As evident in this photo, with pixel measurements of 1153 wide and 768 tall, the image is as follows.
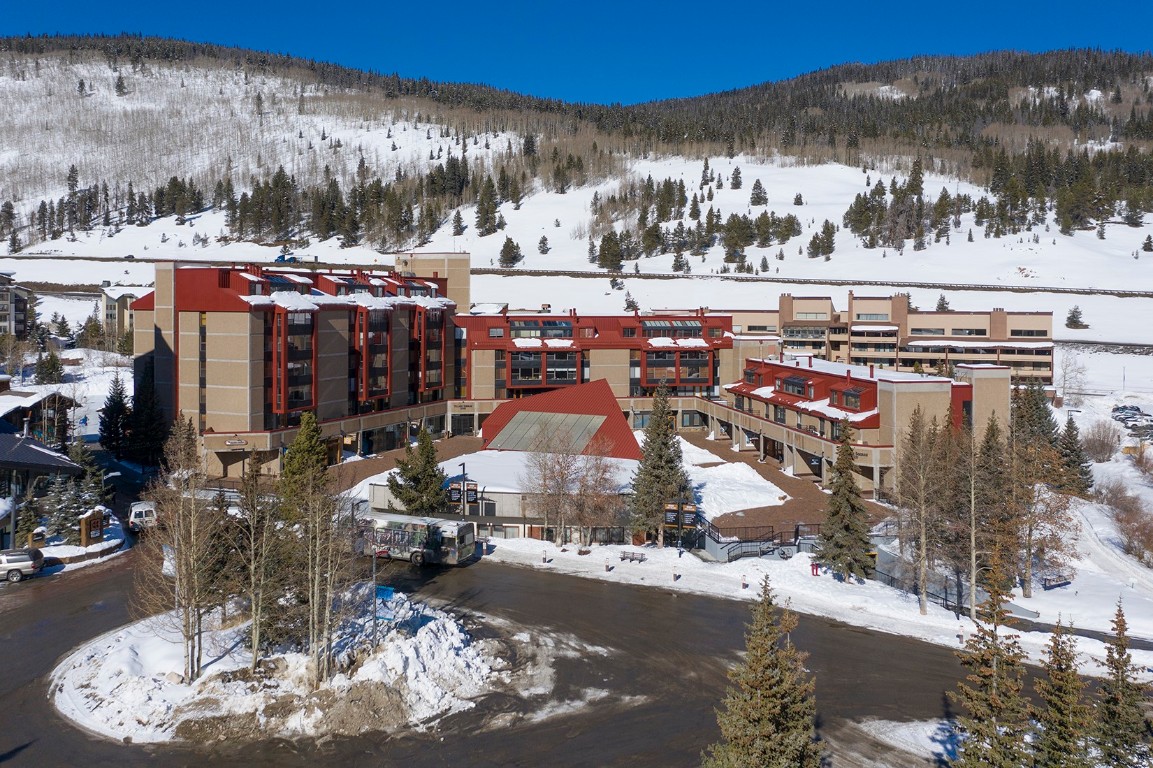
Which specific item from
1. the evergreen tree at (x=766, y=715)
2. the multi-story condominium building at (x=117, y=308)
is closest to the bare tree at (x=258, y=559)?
the evergreen tree at (x=766, y=715)

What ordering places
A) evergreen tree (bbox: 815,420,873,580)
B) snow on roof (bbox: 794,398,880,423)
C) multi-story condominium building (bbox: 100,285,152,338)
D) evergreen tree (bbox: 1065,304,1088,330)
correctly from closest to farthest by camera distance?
evergreen tree (bbox: 815,420,873,580), snow on roof (bbox: 794,398,880,423), evergreen tree (bbox: 1065,304,1088,330), multi-story condominium building (bbox: 100,285,152,338)

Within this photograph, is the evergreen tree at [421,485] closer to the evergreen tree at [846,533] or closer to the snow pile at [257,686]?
the snow pile at [257,686]

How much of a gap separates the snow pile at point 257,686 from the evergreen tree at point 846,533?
1619 cm

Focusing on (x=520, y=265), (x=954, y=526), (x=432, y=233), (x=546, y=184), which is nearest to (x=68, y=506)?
(x=954, y=526)

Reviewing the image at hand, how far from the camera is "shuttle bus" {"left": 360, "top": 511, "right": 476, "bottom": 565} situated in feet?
115

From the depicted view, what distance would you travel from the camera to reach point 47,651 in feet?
81.1

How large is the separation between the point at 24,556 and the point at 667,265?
11047cm

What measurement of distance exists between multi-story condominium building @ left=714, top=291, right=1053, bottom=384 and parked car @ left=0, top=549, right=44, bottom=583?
73.0 metres

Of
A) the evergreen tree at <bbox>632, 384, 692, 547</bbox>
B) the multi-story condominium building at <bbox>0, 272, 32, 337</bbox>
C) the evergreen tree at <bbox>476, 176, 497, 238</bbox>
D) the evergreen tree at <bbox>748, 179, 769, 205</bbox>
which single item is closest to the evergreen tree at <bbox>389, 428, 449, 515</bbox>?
the evergreen tree at <bbox>632, 384, 692, 547</bbox>

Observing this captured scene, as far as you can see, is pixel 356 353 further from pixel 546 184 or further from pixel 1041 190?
pixel 1041 190

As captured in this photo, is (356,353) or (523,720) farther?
(356,353)

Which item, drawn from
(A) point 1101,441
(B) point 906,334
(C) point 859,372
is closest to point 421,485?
(C) point 859,372

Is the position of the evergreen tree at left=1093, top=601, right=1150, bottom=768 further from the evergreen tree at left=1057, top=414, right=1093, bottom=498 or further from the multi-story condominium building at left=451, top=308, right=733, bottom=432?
the multi-story condominium building at left=451, top=308, right=733, bottom=432

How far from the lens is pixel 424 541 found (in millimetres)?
35031
